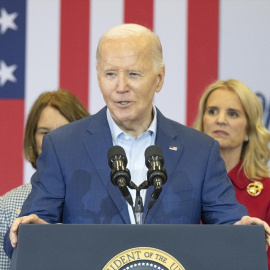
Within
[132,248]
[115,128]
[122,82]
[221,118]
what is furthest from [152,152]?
[221,118]

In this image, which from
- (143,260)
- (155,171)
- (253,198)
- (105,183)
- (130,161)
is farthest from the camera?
(253,198)

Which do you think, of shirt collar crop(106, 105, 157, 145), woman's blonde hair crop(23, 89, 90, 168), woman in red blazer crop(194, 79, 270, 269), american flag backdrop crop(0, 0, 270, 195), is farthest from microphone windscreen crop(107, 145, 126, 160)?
american flag backdrop crop(0, 0, 270, 195)

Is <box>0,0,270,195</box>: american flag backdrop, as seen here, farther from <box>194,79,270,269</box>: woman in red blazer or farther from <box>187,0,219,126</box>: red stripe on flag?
<box>194,79,270,269</box>: woman in red blazer

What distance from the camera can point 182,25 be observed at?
13.5ft

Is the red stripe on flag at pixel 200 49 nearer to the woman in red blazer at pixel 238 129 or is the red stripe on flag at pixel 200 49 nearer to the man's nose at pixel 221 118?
Answer: the woman in red blazer at pixel 238 129

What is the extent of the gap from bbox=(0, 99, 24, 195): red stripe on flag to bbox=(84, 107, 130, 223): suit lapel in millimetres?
1667

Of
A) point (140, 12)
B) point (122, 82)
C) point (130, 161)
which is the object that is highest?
point (140, 12)

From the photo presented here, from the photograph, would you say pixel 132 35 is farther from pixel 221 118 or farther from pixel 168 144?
pixel 221 118

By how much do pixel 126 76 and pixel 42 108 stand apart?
1367 mm

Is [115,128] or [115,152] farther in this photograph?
[115,128]

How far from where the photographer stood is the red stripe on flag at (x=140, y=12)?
4.09 meters

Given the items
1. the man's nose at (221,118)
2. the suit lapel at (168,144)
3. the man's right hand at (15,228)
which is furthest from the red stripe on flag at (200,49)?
the man's right hand at (15,228)

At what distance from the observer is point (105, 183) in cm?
224

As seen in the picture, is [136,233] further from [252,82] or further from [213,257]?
[252,82]
